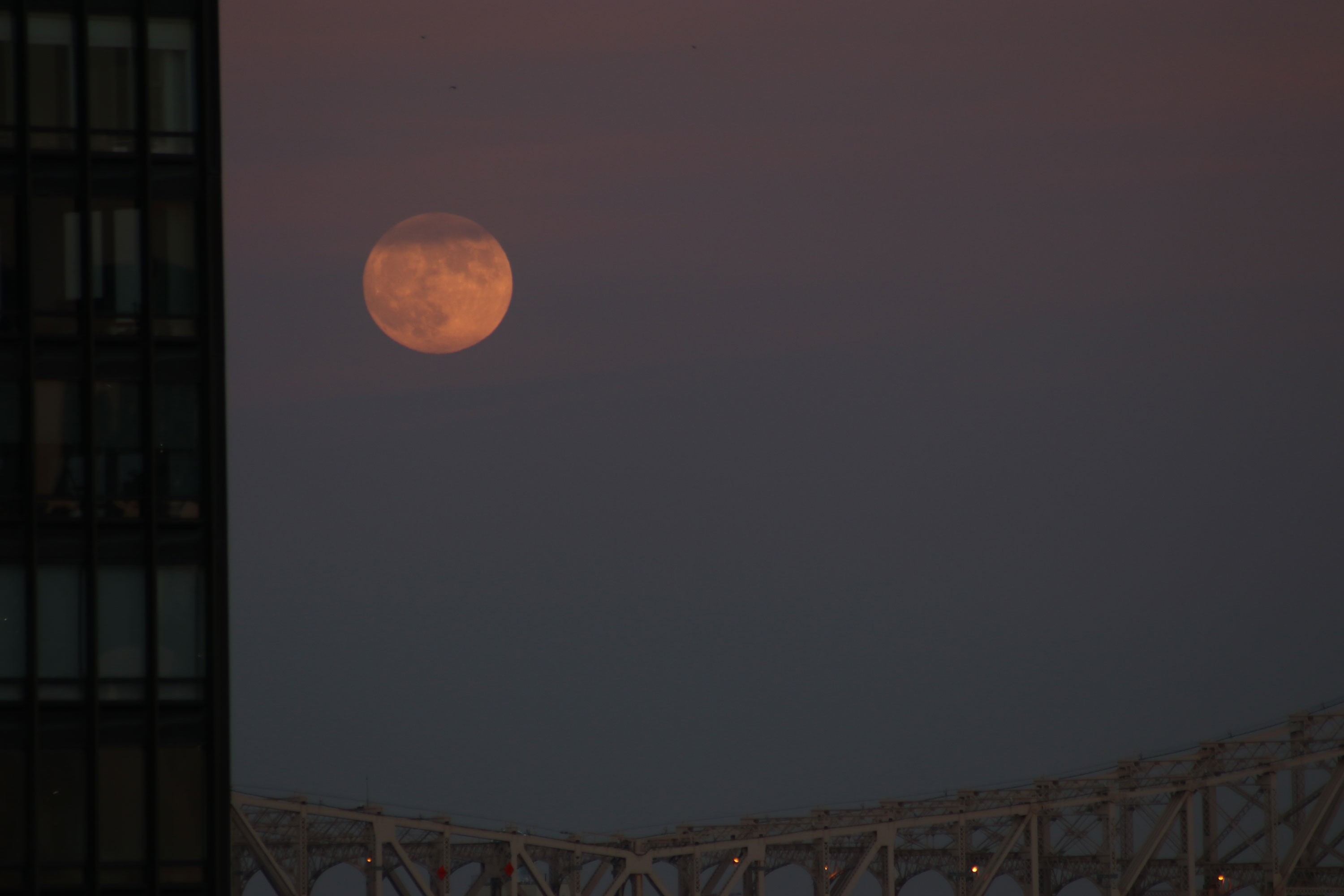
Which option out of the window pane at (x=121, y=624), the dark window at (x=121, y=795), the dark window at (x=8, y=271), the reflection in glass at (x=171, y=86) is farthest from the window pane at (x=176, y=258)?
the dark window at (x=121, y=795)

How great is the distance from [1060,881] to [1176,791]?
1000cm

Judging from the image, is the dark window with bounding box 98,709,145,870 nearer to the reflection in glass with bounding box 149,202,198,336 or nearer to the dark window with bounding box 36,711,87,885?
the dark window with bounding box 36,711,87,885

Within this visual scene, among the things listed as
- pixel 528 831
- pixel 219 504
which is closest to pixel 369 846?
pixel 528 831

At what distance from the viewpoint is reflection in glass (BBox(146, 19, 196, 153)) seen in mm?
46219

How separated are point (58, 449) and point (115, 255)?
4.54 meters

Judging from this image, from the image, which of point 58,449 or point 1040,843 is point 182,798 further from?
point 1040,843

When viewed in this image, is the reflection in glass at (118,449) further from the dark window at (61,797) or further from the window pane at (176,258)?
the dark window at (61,797)

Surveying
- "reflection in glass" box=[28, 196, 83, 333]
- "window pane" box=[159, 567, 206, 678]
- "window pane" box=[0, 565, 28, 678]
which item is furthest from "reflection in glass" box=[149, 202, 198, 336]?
"window pane" box=[0, 565, 28, 678]

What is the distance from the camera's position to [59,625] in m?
44.3

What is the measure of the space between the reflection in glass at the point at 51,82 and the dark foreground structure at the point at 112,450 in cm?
5

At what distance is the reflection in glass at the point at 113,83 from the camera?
4606 centimetres

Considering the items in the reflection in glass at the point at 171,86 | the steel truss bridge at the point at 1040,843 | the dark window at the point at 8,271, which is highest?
the reflection in glass at the point at 171,86

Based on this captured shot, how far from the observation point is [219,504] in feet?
150

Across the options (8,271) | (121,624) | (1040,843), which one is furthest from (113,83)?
(1040,843)
